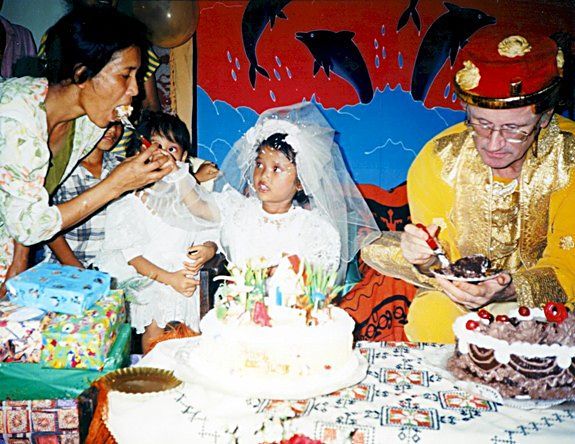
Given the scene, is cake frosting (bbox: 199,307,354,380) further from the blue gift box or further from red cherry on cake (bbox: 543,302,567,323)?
the blue gift box

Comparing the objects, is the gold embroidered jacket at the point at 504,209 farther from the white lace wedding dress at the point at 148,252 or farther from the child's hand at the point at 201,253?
the white lace wedding dress at the point at 148,252

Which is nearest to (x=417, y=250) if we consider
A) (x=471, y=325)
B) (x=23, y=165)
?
(x=471, y=325)

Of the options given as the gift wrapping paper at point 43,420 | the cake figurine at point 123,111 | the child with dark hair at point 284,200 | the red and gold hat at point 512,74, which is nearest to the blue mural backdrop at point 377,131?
the child with dark hair at point 284,200

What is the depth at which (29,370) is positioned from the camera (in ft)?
6.88

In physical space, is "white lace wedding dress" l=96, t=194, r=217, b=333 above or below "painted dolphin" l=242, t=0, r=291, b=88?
below

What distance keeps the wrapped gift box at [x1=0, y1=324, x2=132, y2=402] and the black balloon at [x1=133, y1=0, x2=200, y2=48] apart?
1380 millimetres

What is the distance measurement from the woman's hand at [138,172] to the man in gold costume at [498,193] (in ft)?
3.11

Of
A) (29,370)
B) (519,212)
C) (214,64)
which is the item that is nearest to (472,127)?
(519,212)

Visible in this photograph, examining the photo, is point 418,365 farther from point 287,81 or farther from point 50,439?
point 287,81

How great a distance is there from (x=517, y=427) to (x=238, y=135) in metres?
1.80

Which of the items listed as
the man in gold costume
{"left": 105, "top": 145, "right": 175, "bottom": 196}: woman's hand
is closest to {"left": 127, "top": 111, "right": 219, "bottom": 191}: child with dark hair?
{"left": 105, "top": 145, "right": 175, "bottom": 196}: woman's hand

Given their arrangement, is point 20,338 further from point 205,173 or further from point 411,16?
point 411,16

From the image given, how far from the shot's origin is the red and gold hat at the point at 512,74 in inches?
82.0

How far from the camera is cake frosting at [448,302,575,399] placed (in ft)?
4.94
